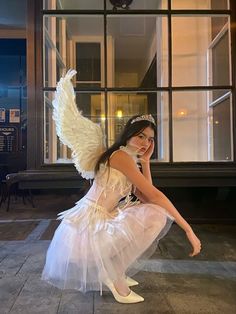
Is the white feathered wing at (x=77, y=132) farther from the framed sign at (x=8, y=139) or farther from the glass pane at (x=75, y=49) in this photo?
the framed sign at (x=8, y=139)

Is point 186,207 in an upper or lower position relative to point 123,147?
lower

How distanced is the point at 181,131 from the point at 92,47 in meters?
1.63

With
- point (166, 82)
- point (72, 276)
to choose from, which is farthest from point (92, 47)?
point (72, 276)

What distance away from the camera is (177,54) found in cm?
502

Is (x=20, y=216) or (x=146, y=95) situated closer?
(x=146, y=95)

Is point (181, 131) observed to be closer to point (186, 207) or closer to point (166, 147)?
point (166, 147)

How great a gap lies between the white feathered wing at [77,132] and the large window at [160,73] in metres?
1.89

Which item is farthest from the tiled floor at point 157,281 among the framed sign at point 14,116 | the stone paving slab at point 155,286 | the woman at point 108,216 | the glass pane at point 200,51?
the framed sign at point 14,116

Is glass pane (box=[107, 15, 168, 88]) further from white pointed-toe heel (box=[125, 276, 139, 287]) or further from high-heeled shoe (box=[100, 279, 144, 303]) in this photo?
high-heeled shoe (box=[100, 279, 144, 303])

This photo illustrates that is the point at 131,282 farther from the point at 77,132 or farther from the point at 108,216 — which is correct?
the point at 77,132

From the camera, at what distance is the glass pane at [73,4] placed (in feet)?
15.3

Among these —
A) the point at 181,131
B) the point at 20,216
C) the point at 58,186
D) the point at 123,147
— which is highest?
the point at 181,131

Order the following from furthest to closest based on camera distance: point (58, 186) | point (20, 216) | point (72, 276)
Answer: point (20, 216), point (58, 186), point (72, 276)

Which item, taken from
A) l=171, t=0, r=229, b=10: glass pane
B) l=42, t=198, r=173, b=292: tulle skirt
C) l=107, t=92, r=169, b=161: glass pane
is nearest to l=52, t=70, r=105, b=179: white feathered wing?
l=42, t=198, r=173, b=292: tulle skirt
